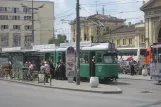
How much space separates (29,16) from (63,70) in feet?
283

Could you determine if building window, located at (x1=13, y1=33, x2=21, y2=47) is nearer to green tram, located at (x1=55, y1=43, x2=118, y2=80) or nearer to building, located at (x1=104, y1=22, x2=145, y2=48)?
building, located at (x1=104, y1=22, x2=145, y2=48)

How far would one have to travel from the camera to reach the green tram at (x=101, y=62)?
29.9m

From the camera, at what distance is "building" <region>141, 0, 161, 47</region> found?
77.4 meters

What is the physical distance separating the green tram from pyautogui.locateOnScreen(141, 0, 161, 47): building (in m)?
47.8

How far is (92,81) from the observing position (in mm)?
24719

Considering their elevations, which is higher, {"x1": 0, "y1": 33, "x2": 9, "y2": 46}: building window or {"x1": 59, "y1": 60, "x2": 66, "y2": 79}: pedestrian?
{"x1": 0, "y1": 33, "x2": 9, "y2": 46}: building window

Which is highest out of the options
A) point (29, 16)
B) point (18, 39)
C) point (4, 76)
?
point (29, 16)

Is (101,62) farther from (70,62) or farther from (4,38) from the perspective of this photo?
(4,38)

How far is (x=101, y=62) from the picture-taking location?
98.8 feet

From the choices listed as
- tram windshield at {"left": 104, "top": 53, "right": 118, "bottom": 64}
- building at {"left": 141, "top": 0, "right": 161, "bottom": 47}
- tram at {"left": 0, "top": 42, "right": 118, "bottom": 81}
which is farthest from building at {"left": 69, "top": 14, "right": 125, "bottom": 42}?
tram windshield at {"left": 104, "top": 53, "right": 118, "bottom": 64}

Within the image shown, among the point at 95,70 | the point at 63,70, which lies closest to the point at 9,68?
the point at 63,70

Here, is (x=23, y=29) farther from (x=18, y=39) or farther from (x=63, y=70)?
(x=63, y=70)

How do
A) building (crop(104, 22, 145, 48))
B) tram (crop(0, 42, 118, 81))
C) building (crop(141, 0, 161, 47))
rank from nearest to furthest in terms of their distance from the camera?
tram (crop(0, 42, 118, 81)), building (crop(141, 0, 161, 47)), building (crop(104, 22, 145, 48))

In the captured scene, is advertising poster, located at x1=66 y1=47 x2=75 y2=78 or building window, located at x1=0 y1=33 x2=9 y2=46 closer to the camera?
advertising poster, located at x1=66 y1=47 x2=75 y2=78
